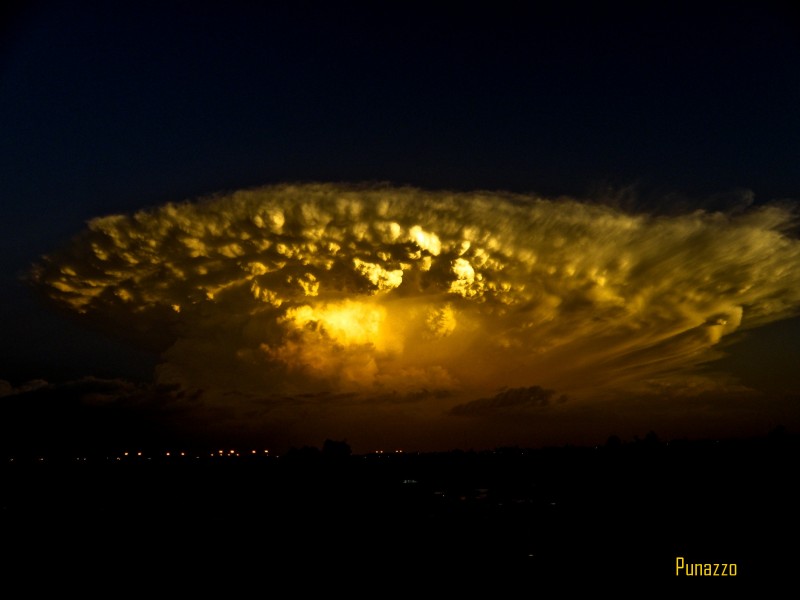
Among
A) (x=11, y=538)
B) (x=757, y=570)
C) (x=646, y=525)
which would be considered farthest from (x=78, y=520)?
(x=757, y=570)

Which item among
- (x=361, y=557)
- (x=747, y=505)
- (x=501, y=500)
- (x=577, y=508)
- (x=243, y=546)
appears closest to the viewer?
(x=361, y=557)

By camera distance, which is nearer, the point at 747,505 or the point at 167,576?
the point at 167,576

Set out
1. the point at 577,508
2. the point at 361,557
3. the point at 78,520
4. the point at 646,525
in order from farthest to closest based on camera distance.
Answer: the point at 78,520 → the point at 577,508 → the point at 646,525 → the point at 361,557

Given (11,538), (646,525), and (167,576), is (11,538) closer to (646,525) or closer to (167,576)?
(167,576)

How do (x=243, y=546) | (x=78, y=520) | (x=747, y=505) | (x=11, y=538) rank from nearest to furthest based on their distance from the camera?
(x=243, y=546)
(x=11, y=538)
(x=747, y=505)
(x=78, y=520)

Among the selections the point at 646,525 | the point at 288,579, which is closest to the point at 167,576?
the point at 288,579

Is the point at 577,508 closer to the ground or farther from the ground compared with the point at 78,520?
farther from the ground

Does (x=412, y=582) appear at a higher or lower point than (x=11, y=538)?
higher

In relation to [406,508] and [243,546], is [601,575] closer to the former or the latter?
[243,546]

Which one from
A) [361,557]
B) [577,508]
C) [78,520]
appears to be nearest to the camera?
[361,557]
